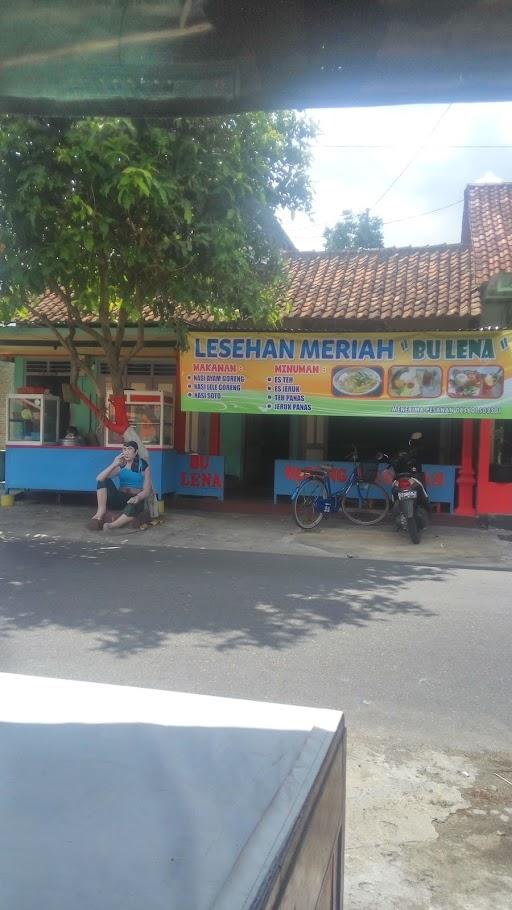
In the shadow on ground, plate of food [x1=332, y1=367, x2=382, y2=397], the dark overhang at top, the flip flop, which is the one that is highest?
the dark overhang at top

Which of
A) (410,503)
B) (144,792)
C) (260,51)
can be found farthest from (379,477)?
(144,792)

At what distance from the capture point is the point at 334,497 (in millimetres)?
11594

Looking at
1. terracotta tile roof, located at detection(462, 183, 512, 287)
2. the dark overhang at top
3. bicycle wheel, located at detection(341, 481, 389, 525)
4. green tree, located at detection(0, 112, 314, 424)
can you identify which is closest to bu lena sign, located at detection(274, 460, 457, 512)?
bicycle wheel, located at detection(341, 481, 389, 525)

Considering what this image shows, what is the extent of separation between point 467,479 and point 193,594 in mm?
6502

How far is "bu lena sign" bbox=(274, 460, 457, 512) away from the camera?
1222 centimetres

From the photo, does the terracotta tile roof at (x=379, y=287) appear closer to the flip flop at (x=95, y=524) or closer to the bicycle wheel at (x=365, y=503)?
the bicycle wheel at (x=365, y=503)

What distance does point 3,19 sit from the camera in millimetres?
1999

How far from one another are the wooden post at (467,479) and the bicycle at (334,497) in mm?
1263

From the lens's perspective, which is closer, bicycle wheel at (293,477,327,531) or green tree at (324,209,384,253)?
bicycle wheel at (293,477,327,531)

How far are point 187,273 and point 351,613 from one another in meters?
5.00

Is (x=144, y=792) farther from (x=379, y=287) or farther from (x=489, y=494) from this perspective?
(x=379, y=287)

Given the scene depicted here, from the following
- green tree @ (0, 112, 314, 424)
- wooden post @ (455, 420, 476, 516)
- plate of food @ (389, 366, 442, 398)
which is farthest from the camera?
wooden post @ (455, 420, 476, 516)

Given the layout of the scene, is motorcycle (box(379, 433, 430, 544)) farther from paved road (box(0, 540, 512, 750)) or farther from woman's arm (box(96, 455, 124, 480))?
woman's arm (box(96, 455, 124, 480))

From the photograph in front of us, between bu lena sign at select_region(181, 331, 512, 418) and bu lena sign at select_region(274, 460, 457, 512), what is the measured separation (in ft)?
4.04
